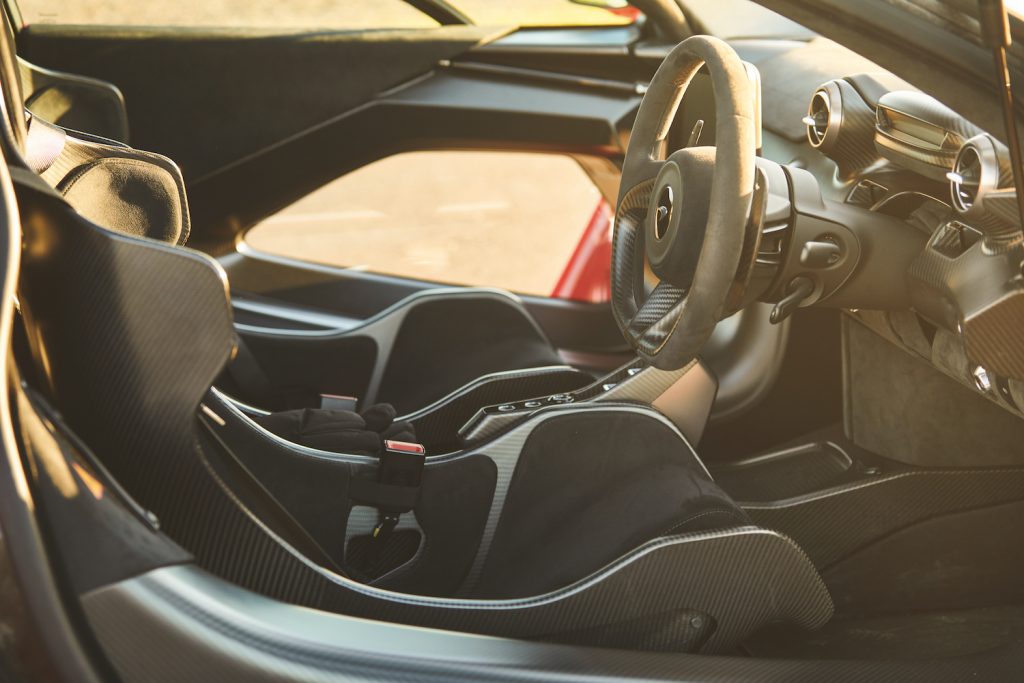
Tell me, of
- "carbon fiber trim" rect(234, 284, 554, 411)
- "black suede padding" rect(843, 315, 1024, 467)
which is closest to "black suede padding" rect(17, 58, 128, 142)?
"carbon fiber trim" rect(234, 284, 554, 411)

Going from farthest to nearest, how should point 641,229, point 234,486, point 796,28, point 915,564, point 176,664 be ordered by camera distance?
point 796,28
point 915,564
point 641,229
point 234,486
point 176,664

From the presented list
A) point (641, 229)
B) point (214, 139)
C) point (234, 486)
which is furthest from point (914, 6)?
point (214, 139)

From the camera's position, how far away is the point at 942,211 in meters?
1.23

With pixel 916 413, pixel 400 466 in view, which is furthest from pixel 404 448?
pixel 916 413

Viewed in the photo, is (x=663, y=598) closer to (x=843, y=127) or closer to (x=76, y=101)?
(x=843, y=127)

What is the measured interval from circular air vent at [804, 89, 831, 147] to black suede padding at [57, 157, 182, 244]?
0.88 meters

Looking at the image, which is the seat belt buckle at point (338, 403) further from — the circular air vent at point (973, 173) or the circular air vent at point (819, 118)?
the circular air vent at point (973, 173)

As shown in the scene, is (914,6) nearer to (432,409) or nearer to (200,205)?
(432,409)

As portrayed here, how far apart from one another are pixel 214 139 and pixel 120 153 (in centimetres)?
126

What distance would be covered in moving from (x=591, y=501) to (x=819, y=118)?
2.16 feet

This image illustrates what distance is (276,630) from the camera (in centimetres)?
80

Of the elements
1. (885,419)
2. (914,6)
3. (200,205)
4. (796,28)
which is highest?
(914,6)

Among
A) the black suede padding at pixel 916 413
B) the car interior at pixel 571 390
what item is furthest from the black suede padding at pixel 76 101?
the black suede padding at pixel 916 413

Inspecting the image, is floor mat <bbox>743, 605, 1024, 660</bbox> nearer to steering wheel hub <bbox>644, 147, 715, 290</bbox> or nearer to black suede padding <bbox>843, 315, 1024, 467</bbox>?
black suede padding <bbox>843, 315, 1024, 467</bbox>
